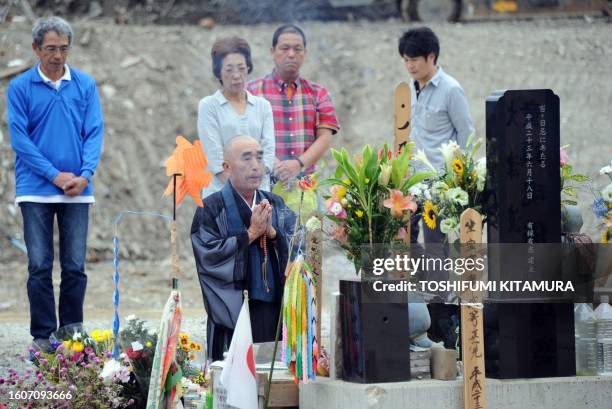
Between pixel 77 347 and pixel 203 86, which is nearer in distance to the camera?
pixel 77 347

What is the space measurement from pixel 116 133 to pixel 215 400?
1057 centimetres

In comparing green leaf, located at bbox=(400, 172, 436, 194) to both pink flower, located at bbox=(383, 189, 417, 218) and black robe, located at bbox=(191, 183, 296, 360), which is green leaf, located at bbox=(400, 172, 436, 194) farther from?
black robe, located at bbox=(191, 183, 296, 360)

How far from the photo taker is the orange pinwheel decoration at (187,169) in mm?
5793

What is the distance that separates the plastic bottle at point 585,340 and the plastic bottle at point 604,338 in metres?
0.02

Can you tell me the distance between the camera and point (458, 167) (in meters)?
Answer: 5.57

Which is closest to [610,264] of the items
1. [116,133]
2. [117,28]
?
[116,133]

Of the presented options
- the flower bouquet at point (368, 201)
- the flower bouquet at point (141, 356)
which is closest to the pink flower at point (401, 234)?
the flower bouquet at point (368, 201)

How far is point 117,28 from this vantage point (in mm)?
18266

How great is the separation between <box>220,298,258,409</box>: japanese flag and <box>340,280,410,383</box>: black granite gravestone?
0.47 metres

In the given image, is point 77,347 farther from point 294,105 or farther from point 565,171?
point 565,171

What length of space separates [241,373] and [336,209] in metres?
0.94

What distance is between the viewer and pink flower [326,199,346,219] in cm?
540

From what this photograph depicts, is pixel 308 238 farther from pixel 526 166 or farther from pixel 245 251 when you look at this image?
pixel 526 166

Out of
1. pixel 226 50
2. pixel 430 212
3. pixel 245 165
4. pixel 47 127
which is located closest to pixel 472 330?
pixel 430 212
